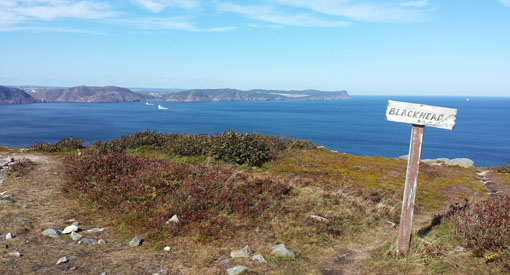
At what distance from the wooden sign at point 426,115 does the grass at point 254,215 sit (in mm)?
3083

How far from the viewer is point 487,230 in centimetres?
787

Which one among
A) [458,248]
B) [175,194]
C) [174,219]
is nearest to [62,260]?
[174,219]

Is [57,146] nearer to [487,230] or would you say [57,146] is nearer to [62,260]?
[62,260]

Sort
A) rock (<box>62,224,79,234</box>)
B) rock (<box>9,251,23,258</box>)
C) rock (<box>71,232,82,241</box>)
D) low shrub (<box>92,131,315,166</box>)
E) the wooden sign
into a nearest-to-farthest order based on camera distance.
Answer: the wooden sign < rock (<box>9,251,23,258</box>) < rock (<box>71,232,82,241</box>) < rock (<box>62,224,79,234</box>) < low shrub (<box>92,131,315,166</box>)

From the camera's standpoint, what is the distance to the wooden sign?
7117 mm

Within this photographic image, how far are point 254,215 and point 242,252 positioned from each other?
2.42m

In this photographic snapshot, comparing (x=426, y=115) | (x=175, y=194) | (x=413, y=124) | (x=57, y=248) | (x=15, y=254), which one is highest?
(x=426, y=115)

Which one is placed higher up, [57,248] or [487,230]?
[487,230]

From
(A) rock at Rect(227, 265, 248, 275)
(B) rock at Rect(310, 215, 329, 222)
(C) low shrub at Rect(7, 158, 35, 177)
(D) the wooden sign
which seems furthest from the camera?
(C) low shrub at Rect(7, 158, 35, 177)

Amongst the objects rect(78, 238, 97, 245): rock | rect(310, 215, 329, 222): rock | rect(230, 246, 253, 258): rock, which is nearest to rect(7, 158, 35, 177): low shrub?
rect(78, 238, 97, 245): rock

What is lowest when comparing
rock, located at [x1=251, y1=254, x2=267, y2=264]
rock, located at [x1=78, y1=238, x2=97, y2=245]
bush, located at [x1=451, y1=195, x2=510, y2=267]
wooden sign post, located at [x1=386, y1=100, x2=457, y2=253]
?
rock, located at [x1=78, y1=238, x2=97, y2=245]

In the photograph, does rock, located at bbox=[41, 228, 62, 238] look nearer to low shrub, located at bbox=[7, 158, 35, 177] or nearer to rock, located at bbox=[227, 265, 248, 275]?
rock, located at bbox=[227, 265, 248, 275]

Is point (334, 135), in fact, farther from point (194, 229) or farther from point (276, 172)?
point (194, 229)

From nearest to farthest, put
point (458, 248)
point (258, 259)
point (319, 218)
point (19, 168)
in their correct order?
point (258, 259), point (458, 248), point (319, 218), point (19, 168)
